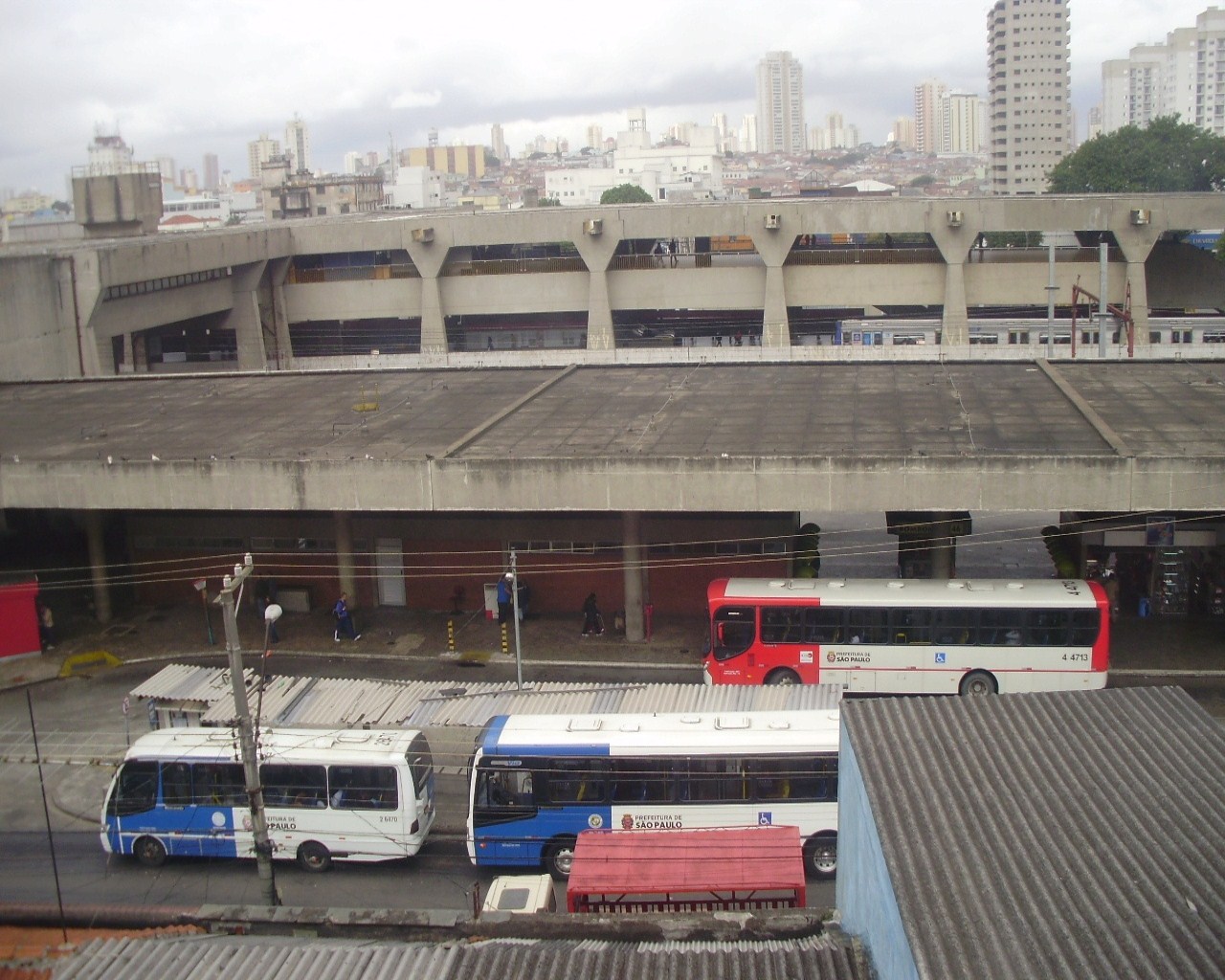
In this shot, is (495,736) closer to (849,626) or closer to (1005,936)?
(849,626)

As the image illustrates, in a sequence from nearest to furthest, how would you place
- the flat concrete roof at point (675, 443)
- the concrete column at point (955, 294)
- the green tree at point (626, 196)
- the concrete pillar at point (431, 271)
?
the flat concrete roof at point (675, 443), the concrete column at point (955, 294), the concrete pillar at point (431, 271), the green tree at point (626, 196)

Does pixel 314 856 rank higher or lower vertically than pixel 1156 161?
lower

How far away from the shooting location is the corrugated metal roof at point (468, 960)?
823cm

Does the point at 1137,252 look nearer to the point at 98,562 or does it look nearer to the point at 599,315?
the point at 599,315

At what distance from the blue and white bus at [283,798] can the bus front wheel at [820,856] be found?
5.12 meters

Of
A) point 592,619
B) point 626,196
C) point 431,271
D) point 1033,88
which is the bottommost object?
point 592,619

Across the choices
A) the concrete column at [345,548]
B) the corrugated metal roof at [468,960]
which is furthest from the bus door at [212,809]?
the concrete column at [345,548]

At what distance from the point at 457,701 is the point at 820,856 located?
18.8ft

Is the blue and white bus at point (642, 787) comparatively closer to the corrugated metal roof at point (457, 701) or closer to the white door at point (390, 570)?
the corrugated metal roof at point (457, 701)

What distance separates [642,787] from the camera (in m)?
15.6

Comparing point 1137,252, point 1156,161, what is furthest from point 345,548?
point 1156,161

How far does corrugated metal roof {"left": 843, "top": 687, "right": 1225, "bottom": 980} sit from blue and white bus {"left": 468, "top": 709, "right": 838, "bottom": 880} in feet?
16.2

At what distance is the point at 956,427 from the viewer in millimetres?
23016

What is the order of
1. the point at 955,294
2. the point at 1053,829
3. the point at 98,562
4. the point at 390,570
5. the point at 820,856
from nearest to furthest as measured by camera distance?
the point at 1053,829, the point at 820,856, the point at 98,562, the point at 390,570, the point at 955,294
